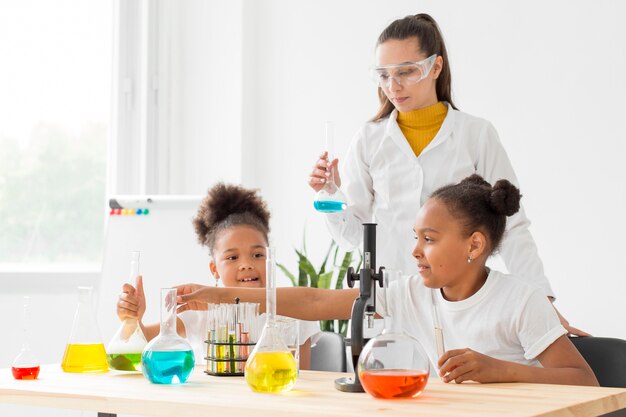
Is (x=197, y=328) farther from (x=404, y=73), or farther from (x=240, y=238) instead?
(x=404, y=73)

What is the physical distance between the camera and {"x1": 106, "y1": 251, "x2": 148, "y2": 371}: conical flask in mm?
1901

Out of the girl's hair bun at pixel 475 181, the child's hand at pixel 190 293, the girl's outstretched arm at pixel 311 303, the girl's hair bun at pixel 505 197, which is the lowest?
the girl's outstretched arm at pixel 311 303

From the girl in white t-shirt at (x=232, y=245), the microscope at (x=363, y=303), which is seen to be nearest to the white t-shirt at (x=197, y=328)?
the girl in white t-shirt at (x=232, y=245)

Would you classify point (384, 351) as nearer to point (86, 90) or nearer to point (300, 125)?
point (300, 125)

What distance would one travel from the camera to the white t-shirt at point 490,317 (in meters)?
1.93

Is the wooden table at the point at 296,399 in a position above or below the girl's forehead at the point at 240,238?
below

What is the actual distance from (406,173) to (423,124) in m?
0.16

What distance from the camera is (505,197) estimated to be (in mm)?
2098

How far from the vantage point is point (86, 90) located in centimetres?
473

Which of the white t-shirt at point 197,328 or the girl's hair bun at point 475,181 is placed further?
the white t-shirt at point 197,328

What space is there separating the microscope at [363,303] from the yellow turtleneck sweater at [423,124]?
115 cm

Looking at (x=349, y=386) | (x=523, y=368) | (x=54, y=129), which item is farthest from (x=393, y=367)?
(x=54, y=129)

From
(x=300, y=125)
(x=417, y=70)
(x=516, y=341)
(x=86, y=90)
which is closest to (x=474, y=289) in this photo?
(x=516, y=341)

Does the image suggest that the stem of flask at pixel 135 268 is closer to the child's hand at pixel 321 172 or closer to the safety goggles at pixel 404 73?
the child's hand at pixel 321 172
